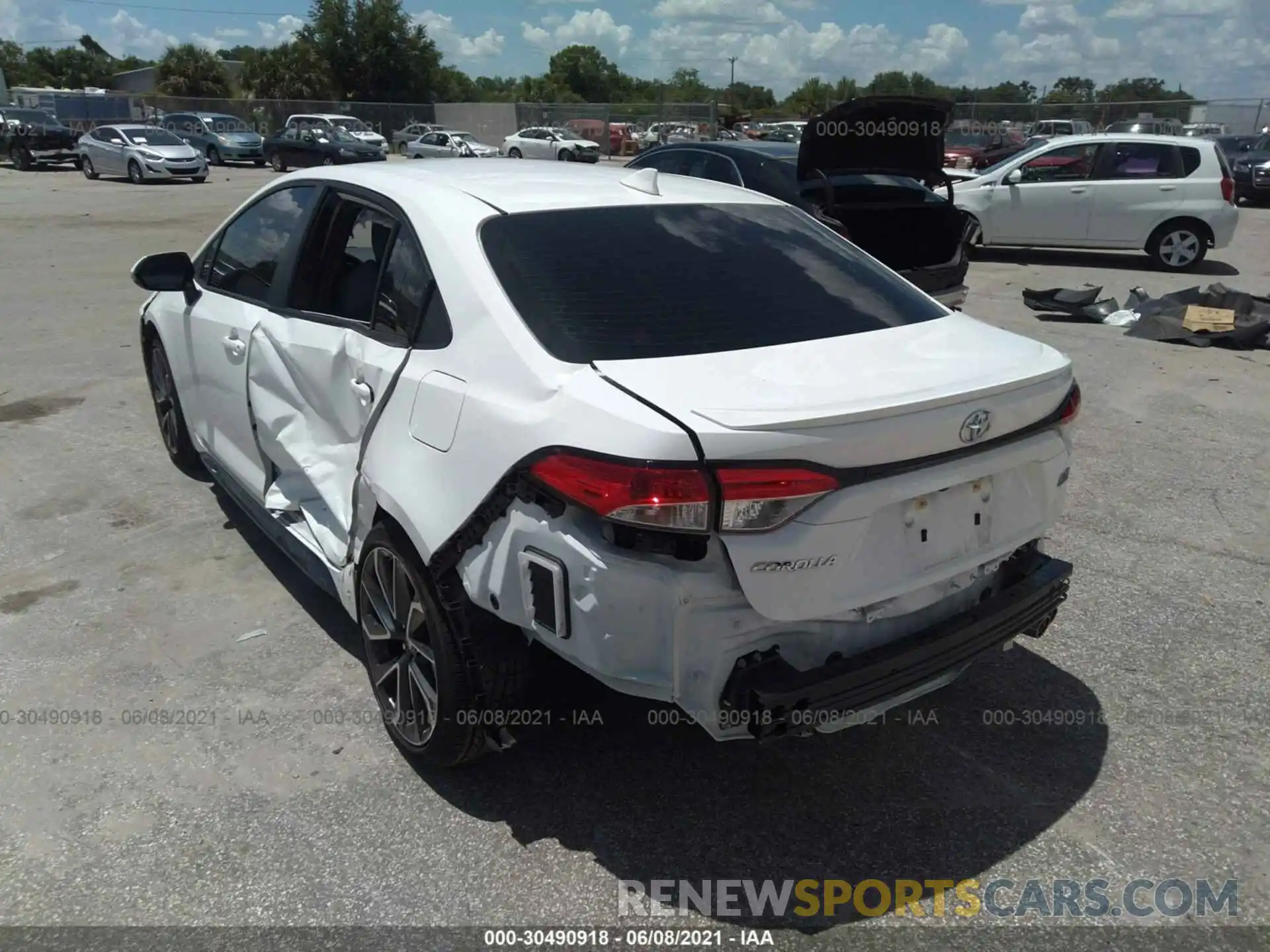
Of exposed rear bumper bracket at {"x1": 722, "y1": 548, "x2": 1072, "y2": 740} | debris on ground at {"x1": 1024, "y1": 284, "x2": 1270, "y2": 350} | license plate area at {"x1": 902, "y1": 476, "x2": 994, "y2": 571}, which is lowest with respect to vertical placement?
debris on ground at {"x1": 1024, "y1": 284, "x2": 1270, "y2": 350}

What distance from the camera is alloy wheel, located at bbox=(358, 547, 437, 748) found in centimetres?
282

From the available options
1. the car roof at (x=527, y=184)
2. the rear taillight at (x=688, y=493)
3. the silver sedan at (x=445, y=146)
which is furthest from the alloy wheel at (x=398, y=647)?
the silver sedan at (x=445, y=146)

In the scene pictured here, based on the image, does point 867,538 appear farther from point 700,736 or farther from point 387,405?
point 387,405

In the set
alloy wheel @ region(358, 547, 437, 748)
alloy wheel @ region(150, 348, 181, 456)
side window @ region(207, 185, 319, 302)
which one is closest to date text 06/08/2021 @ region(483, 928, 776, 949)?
alloy wheel @ region(358, 547, 437, 748)

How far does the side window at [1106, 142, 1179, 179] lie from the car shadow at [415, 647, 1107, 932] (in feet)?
36.5

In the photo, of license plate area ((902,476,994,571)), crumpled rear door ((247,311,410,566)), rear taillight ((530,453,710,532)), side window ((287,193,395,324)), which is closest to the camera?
rear taillight ((530,453,710,532))

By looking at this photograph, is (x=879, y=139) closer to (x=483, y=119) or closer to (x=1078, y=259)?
(x=1078, y=259)

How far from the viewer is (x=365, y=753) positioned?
306 cm

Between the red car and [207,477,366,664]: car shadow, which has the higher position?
the red car

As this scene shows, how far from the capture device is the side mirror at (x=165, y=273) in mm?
4289

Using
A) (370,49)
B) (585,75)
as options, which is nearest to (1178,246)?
(370,49)

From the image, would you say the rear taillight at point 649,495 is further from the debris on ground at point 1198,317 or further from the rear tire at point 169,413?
the debris on ground at point 1198,317

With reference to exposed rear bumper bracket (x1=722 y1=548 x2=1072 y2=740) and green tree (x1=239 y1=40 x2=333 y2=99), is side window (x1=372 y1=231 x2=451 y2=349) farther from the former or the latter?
green tree (x1=239 y1=40 x2=333 y2=99)

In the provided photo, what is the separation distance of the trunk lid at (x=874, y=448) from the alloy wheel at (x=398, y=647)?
97 cm
